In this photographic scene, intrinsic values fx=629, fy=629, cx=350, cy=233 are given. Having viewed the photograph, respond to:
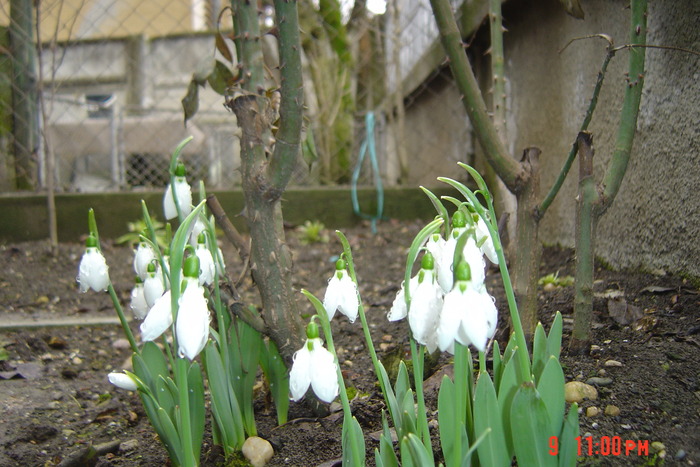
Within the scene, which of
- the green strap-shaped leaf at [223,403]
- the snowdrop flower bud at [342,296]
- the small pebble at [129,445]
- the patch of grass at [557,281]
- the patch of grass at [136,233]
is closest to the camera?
the snowdrop flower bud at [342,296]

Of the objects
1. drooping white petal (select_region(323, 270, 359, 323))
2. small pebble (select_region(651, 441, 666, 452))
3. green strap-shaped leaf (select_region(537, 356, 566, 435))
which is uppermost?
drooping white petal (select_region(323, 270, 359, 323))

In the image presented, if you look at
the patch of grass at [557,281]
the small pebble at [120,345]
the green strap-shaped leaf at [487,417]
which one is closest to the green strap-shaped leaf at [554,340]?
the green strap-shaped leaf at [487,417]

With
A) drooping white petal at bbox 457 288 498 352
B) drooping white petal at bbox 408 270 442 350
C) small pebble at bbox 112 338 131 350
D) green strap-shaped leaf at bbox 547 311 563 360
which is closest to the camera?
drooping white petal at bbox 457 288 498 352

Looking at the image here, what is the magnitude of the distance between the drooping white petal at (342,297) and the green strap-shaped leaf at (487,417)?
25 cm

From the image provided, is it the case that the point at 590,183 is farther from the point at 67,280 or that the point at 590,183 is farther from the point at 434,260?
the point at 67,280

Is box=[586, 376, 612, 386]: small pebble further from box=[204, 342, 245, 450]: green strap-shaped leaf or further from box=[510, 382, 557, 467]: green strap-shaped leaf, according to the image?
box=[204, 342, 245, 450]: green strap-shaped leaf

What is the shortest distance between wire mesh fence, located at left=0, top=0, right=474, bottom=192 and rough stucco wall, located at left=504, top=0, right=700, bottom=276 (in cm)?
118

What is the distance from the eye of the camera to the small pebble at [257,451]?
1396 millimetres

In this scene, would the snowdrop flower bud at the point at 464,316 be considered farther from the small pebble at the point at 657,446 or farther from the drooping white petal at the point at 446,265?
the small pebble at the point at 657,446

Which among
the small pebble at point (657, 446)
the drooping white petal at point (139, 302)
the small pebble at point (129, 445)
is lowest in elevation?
the small pebble at point (129, 445)

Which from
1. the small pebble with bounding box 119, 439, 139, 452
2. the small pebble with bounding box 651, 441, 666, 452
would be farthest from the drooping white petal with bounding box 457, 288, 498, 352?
the small pebble with bounding box 119, 439, 139, 452

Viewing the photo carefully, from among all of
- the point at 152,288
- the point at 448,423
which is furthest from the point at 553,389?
the point at 152,288
